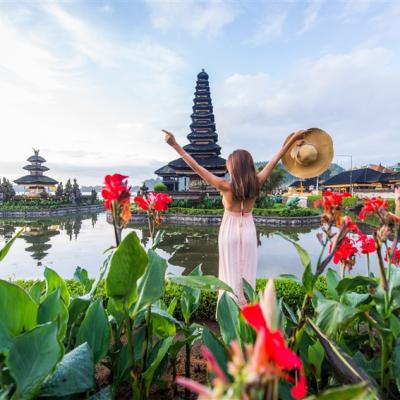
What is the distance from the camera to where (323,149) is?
2.07m

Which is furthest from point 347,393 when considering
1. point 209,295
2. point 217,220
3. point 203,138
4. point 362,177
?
point 362,177

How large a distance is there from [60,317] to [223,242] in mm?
1351

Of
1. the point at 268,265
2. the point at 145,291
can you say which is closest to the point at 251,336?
the point at 145,291

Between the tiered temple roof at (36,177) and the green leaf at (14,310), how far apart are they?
112ft

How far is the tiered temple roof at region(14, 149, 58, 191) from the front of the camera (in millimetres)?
31203

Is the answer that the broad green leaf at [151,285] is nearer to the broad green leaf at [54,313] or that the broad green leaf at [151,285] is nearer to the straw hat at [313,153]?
the broad green leaf at [54,313]

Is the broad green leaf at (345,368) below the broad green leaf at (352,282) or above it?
below

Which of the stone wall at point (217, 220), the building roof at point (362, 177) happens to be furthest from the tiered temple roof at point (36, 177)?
the building roof at point (362, 177)

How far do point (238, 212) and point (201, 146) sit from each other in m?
24.4

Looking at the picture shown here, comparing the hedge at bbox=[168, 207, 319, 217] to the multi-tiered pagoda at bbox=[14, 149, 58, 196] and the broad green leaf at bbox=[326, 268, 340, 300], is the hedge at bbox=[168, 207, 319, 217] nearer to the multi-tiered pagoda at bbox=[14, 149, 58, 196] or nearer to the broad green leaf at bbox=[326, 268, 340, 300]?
the broad green leaf at bbox=[326, 268, 340, 300]

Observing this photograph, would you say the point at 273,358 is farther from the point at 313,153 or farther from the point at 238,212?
the point at 238,212

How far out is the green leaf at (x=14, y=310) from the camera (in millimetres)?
1168

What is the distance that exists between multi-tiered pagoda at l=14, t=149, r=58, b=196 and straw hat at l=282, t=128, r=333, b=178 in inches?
1334

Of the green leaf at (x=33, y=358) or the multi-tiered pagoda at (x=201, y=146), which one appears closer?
the green leaf at (x=33, y=358)
